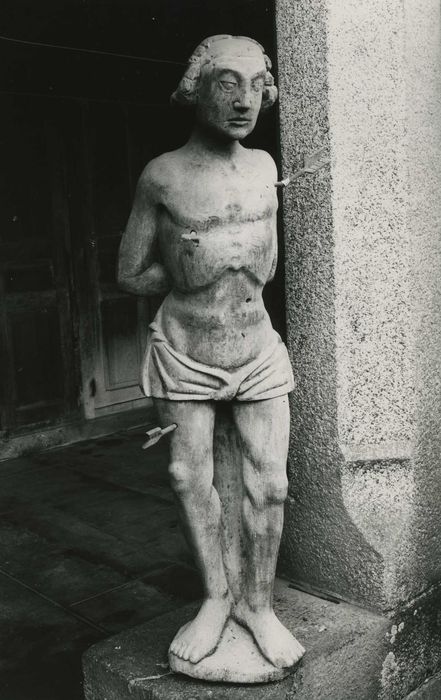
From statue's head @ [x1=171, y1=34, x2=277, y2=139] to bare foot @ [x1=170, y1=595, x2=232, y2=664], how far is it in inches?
52.9

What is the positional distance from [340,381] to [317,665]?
2.86ft

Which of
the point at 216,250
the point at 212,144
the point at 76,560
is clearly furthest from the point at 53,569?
the point at 212,144

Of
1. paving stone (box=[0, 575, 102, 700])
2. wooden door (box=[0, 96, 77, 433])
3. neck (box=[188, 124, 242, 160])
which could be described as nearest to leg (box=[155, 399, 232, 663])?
neck (box=[188, 124, 242, 160])

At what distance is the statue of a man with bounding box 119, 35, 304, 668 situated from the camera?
2254 mm

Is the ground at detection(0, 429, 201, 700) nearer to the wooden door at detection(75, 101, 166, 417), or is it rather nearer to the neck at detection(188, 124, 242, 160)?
the wooden door at detection(75, 101, 166, 417)

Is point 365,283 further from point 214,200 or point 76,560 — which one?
point 76,560

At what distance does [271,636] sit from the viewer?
7.82 feet

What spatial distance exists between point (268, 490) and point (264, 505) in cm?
5

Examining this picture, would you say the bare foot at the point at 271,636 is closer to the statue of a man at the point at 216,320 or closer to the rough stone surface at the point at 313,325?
the statue of a man at the point at 216,320

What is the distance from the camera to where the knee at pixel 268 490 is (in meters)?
2.38

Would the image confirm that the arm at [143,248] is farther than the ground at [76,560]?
No

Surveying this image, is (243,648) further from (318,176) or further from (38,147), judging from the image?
(38,147)

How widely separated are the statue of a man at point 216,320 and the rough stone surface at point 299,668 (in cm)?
9

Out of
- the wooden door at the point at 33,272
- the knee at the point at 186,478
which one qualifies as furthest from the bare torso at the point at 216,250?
the wooden door at the point at 33,272
